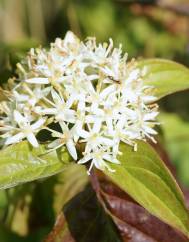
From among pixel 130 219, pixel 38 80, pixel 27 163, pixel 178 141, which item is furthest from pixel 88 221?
pixel 178 141

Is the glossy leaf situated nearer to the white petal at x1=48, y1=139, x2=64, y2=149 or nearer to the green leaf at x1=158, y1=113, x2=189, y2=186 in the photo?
the white petal at x1=48, y1=139, x2=64, y2=149

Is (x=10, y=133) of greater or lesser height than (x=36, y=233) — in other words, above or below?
above

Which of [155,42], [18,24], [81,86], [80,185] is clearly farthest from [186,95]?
[81,86]

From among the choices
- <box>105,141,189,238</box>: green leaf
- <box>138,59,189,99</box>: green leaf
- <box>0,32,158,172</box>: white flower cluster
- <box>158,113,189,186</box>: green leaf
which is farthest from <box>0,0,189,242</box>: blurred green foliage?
<box>105,141,189,238</box>: green leaf

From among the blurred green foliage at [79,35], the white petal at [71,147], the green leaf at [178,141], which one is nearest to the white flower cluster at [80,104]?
the white petal at [71,147]

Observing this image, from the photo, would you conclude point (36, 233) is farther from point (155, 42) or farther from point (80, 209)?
point (155, 42)

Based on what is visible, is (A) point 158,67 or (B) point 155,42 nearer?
(A) point 158,67
